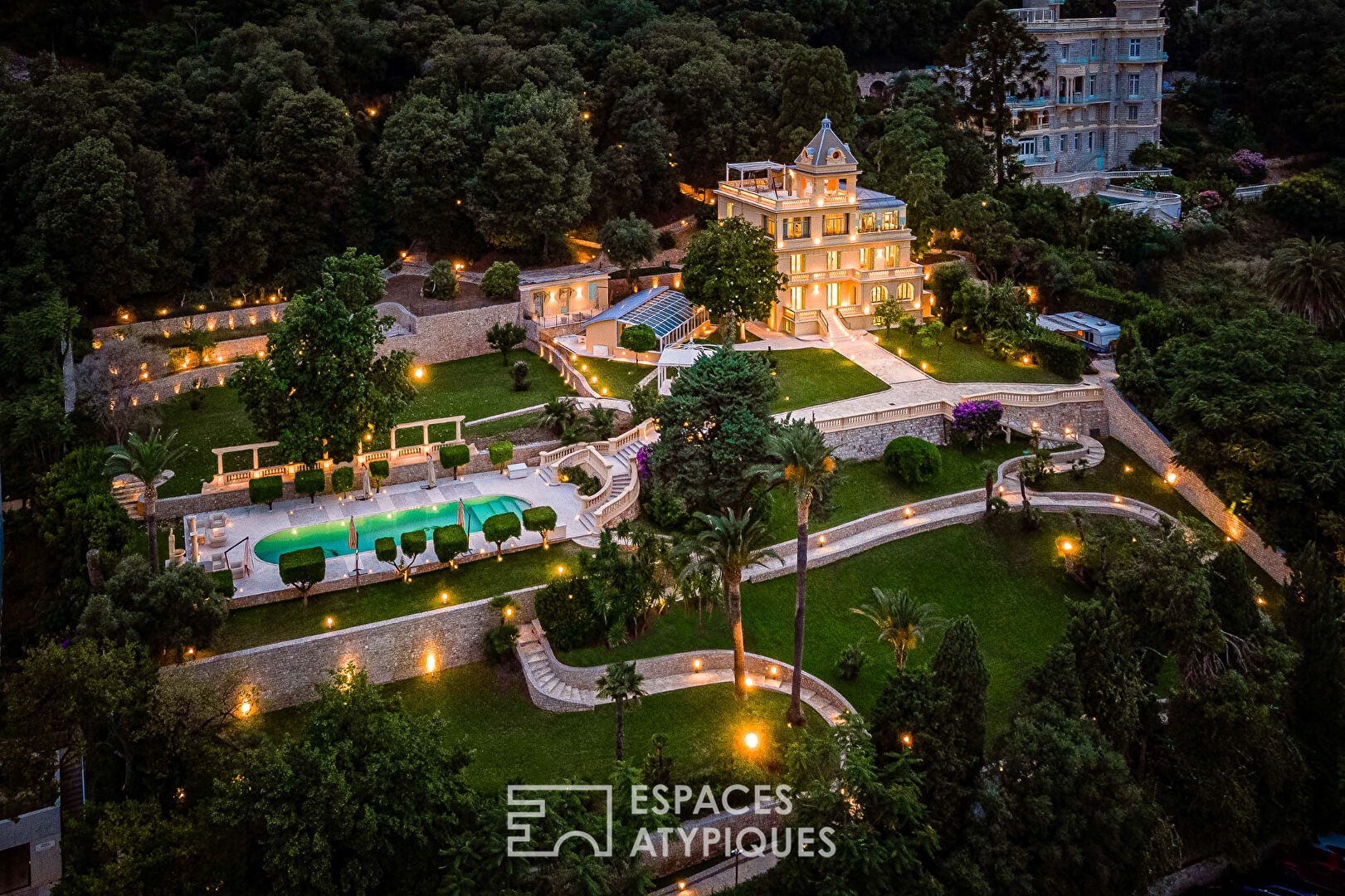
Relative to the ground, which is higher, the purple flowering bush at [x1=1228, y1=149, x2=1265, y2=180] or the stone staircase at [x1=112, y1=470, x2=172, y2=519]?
the purple flowering bush at [x1=1228, y1=149, x2=1265, y2=180]

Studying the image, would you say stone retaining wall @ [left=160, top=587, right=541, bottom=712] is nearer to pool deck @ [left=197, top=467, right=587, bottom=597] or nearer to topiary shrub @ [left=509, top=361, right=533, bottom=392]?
pool deck @ [left=197, top=467, right=587, bottom=597]

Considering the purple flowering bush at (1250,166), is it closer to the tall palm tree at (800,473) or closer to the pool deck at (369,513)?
the pool deck at (369,513)

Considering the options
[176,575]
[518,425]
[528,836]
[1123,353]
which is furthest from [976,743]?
[1123,353]

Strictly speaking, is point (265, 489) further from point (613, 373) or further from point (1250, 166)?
point (1250, 166)

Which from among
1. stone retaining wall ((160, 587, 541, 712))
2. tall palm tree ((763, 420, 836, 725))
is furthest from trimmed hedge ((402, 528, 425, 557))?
tall palm tree ((763, 420, 836, 725))

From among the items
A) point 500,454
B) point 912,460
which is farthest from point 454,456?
point 912,460

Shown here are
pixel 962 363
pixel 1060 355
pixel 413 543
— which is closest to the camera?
pixel 413 543
